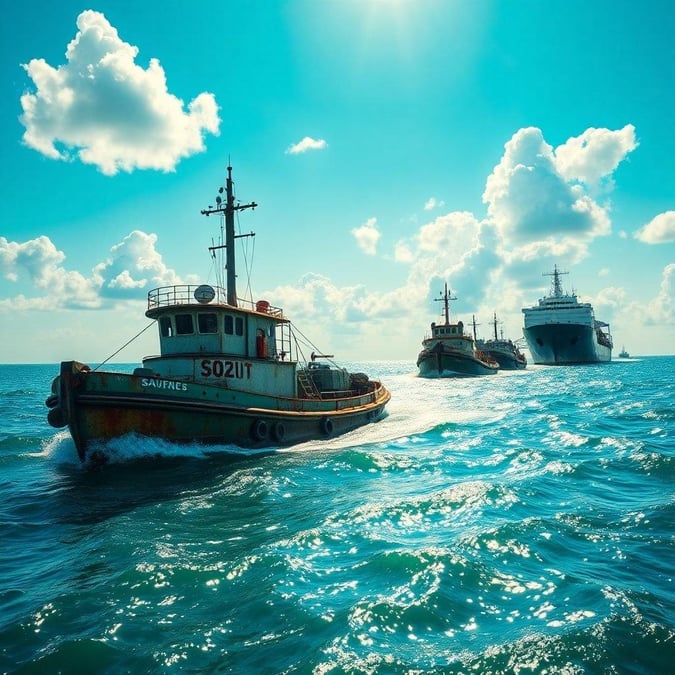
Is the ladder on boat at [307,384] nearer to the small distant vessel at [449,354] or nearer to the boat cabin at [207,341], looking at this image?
the boat cabin at [207,341]

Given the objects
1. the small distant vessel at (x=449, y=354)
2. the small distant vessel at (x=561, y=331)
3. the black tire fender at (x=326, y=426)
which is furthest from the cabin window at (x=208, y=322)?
the small distant vessel at (x=561, y=331)

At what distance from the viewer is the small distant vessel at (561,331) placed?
253 feet

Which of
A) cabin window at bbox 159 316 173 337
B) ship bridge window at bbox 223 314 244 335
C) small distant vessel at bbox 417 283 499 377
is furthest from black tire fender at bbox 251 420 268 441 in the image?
small distant vessel at bbox 417 283 499 377

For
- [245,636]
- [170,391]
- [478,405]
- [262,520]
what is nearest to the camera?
[245,636]

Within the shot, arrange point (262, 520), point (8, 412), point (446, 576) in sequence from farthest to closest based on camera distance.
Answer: point (8, 412) < point (262, 520) < point (446, 576)

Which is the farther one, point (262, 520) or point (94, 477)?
point (94, 477)

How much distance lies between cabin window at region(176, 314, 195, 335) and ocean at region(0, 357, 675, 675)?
4.18 meters

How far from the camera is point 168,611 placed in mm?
5621

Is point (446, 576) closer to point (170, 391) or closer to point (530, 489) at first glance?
point (530, 489)

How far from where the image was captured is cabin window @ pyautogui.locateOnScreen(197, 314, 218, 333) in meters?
15.9

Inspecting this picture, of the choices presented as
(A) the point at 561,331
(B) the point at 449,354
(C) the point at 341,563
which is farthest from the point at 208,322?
(A) the point at 561,331

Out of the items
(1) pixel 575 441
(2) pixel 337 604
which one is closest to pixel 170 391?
(2) pixel 337 604

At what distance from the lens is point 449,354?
54500 mm

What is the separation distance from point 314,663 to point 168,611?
6.88ft
